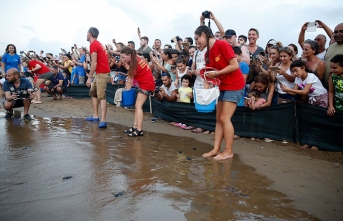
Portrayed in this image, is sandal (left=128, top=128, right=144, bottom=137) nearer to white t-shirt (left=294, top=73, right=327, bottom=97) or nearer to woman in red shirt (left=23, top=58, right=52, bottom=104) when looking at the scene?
white t-shirt (left=294, top=73, right=327, bottom=97)

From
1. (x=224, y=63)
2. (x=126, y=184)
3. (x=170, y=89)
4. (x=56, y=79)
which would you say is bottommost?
(x=126, y=184)

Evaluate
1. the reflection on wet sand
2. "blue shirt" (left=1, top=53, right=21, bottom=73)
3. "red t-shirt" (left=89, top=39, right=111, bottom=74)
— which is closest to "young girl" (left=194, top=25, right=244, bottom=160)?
the reflection on wet sand

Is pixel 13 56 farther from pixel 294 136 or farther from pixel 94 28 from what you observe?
pixel 294 136

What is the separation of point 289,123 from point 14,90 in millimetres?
6146

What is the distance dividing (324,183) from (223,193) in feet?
4.23

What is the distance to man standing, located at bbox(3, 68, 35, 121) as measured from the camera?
676 cm

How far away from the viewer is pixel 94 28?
630cm

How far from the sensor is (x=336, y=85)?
4.55m

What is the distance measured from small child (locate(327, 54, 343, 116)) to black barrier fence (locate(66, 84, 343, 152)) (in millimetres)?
131

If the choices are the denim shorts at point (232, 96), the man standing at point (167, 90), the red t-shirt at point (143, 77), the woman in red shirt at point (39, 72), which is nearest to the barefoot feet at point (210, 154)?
the denim shorts at point (232, 96)

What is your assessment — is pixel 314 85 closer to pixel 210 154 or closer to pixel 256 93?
pixel 256 93

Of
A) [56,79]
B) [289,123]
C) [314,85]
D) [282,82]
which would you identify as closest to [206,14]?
[282,82]

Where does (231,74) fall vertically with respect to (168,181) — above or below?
above

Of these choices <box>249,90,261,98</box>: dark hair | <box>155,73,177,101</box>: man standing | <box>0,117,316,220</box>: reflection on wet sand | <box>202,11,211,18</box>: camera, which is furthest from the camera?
<box>155,73,177,101</box>: man standing
